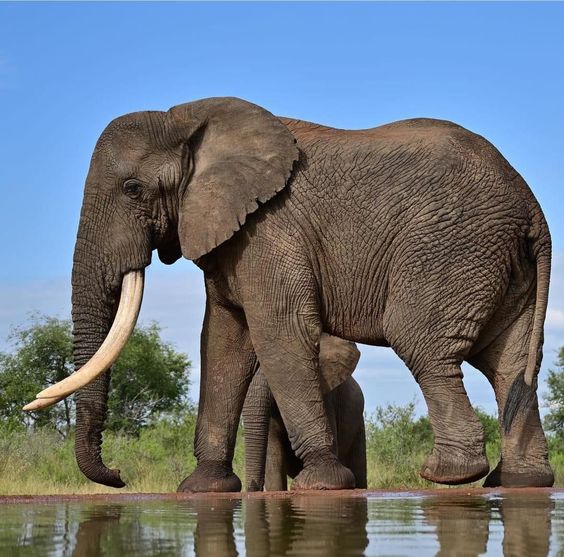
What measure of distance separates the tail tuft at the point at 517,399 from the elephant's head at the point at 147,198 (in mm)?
1912

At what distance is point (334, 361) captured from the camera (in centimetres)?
1116

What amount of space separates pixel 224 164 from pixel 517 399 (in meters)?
2.34

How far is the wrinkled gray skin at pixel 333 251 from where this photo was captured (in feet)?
27.2

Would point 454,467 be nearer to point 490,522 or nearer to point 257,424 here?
point 490,522

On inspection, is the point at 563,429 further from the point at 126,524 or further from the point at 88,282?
the point at 126,524

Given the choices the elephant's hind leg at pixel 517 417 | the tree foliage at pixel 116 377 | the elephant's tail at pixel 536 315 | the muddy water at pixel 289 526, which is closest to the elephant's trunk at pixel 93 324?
the muddy water at pixel 289 526

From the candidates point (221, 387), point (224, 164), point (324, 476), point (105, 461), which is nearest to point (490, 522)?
point (324, 476)

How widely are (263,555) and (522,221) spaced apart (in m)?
4.61

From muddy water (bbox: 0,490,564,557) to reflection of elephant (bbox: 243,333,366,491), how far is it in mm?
3463

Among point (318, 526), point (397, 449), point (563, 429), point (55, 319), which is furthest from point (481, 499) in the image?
point (55, 319)

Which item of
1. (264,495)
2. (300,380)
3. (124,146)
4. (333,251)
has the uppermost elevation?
(124,146)

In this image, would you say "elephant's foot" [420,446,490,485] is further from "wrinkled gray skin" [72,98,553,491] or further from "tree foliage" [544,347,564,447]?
"tree foliage" [544,347,564,447]

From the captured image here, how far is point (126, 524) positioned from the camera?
5.40 meters

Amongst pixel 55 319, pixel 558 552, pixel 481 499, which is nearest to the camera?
pixel 558 552
